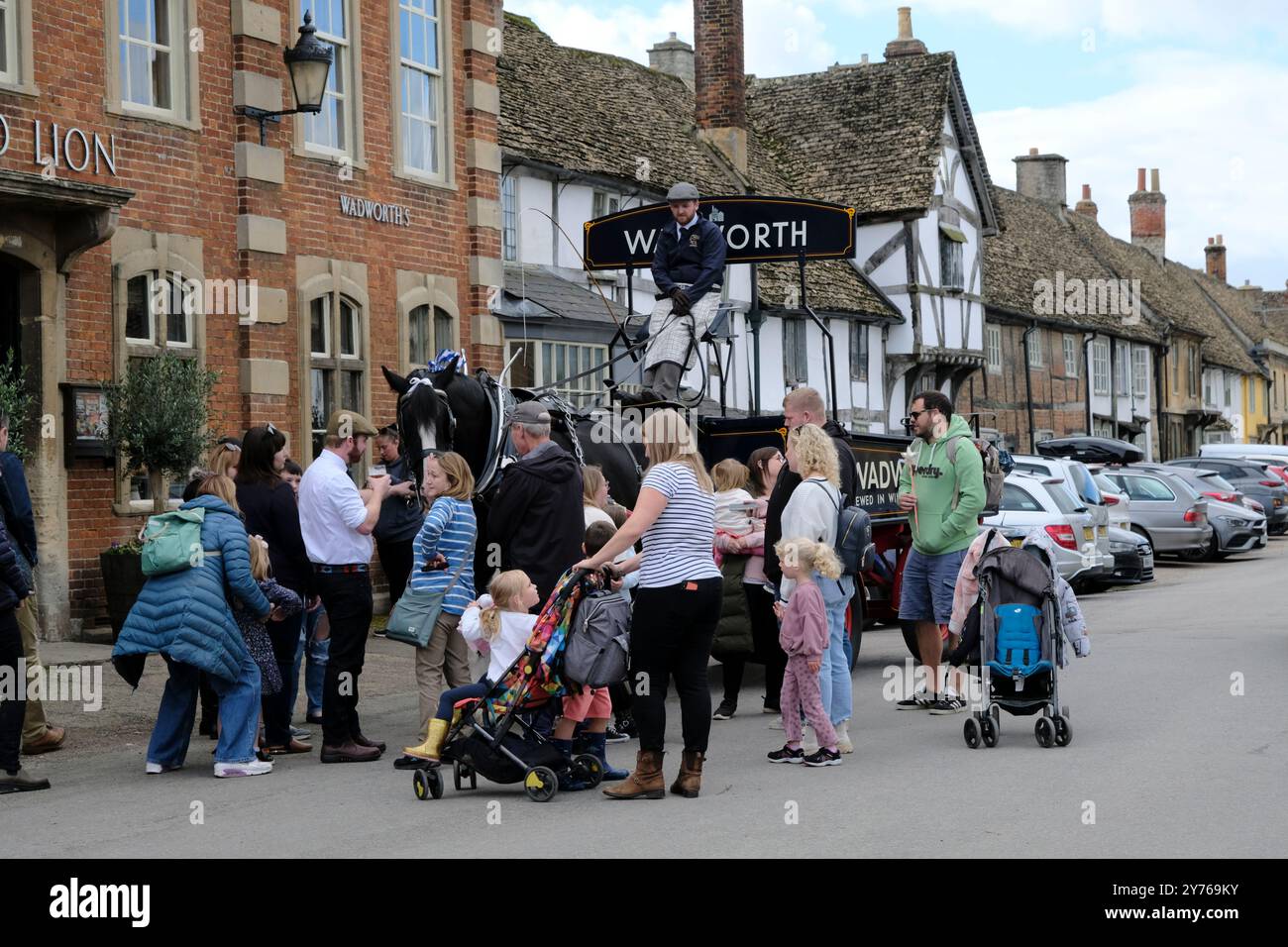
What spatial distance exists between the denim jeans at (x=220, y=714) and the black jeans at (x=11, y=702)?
83 cm

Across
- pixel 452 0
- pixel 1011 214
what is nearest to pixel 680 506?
pixel 452 0

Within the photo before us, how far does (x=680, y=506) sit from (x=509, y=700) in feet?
4.35

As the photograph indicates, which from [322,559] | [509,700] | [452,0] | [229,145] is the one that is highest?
[452,0]

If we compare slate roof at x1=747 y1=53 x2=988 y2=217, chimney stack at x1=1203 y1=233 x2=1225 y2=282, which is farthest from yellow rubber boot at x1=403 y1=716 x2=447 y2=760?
chimney stack at x1=1203 y1=233 x2=1225 y2=282

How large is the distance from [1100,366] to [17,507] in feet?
164

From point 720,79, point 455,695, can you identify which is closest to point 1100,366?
point 720,79

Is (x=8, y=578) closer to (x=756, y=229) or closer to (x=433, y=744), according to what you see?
(x=433, y=744)

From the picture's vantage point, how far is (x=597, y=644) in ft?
27.0

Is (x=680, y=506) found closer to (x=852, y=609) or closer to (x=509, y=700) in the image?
(x=509, y=700)

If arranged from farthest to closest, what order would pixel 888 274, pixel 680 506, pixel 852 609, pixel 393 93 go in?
pixel 888 274 → pixel 393 93 → pixel 852 609 → pixel 680 506

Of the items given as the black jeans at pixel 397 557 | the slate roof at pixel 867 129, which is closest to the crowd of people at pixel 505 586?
the black jeans at pixel 397 557

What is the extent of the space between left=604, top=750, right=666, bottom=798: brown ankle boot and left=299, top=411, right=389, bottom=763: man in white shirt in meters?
2.15

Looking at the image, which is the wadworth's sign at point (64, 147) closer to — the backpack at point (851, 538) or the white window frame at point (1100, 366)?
the backpack at point (851, 538)

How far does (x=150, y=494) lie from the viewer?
16.0 m
